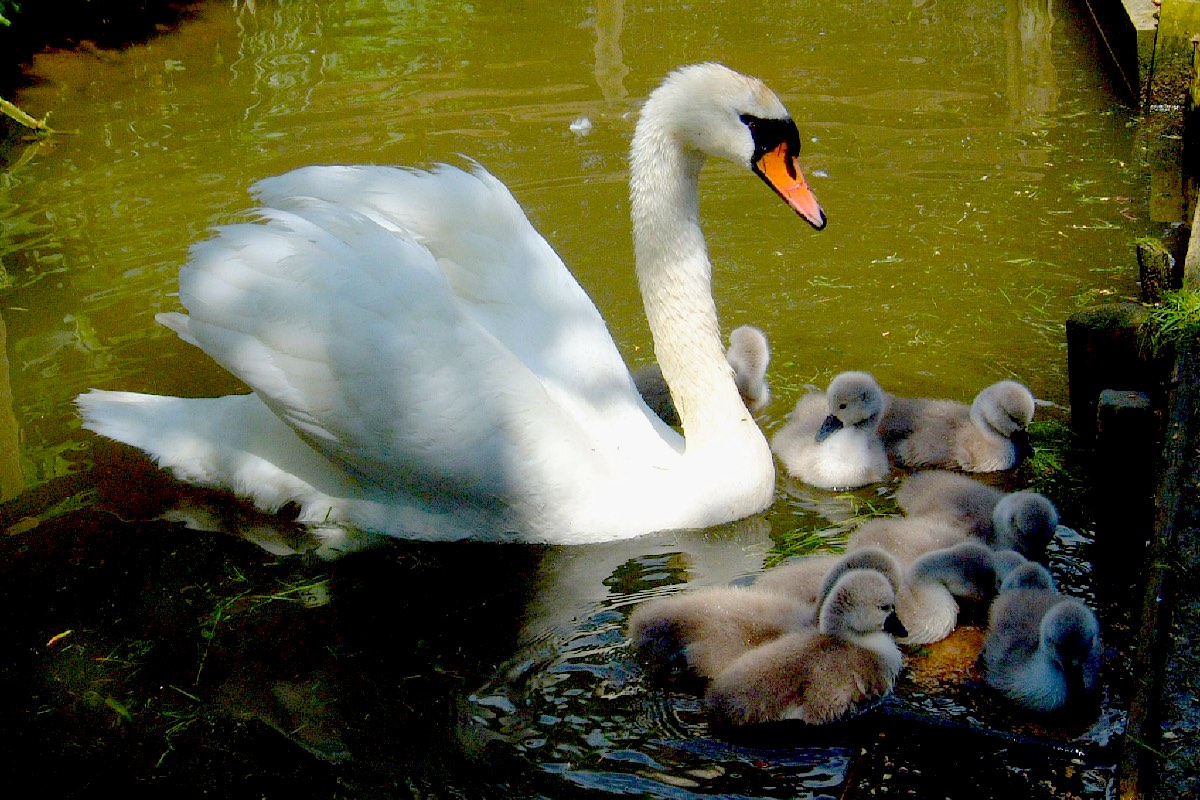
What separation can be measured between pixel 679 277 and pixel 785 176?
0.56 metres

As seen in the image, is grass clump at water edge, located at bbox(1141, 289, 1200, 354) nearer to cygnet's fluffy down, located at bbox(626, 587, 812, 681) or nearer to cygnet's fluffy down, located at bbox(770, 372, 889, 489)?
cygnet's fluffy down, located at bbox(770, 372, 889, 489)

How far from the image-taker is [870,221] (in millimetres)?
7445

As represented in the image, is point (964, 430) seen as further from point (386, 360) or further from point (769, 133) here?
point (386, 360)

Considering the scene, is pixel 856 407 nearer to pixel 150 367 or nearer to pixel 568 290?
pixel 568 290

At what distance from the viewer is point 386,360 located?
450 cm

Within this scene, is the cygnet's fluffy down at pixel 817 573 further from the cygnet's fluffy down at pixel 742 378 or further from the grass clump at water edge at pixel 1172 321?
the grass clump at water edge at pixel 1172 321

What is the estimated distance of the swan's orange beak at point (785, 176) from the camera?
15.9 ft

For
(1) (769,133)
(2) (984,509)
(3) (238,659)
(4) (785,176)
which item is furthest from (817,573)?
(3) (238,659)

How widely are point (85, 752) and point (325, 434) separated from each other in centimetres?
133

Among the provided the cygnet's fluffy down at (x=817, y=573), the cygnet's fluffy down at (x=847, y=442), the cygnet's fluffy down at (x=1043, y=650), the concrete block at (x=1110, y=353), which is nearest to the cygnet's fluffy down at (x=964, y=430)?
the cygnet's fluffy down at (x=847, y=442)

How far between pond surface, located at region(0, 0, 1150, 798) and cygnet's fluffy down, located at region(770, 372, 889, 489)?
105 millimetres

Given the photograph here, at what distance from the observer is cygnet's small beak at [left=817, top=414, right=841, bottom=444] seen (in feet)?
17.0

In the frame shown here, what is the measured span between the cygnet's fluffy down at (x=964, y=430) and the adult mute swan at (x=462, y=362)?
0.68m

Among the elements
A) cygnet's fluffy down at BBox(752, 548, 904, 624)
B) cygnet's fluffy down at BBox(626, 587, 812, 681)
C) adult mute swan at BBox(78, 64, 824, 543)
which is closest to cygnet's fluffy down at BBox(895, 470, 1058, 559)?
cygnet's fluffy down at BBox(752, 548, 904, 624)
